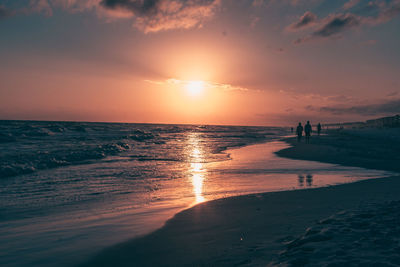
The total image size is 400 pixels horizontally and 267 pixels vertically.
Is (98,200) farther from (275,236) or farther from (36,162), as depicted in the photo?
(36,162)

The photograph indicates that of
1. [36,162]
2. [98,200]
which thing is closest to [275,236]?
[98,200]

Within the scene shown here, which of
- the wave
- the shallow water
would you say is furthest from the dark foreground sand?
the wave

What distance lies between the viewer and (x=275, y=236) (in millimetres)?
4125

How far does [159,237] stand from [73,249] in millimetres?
1316

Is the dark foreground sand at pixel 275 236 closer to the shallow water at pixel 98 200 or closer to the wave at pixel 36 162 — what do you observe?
the shallow water at pixel 98 200

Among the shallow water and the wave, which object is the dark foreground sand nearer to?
the shallow water

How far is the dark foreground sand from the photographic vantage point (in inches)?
127

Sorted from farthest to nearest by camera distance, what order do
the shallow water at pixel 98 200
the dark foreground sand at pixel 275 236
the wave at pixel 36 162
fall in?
1. the wave at pixel 36 162
2. the shallow water at pixel 98 200
3. the dark foreground sand at pixel 275 236

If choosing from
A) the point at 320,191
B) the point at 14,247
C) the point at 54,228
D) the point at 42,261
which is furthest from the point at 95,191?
the point at 320,191

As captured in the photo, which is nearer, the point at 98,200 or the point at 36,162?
the point at 98,200

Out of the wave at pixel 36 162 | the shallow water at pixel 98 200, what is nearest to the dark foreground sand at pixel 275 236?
the shallow water at pixel 98 200

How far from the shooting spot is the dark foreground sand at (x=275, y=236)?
3230mm

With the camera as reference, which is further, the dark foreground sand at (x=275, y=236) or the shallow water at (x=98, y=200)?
the shallow water at (x=98, y=200)

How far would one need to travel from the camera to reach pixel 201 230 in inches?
185
